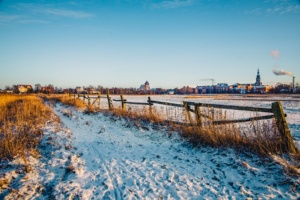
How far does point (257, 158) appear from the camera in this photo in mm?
4738

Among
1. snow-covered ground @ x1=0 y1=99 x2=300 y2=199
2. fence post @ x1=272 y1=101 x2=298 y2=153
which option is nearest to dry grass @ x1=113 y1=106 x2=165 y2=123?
snow-covered ground @ x1=0 y1=99 x2=300 y2=199

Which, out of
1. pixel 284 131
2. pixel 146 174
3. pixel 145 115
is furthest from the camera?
pixel 145 115

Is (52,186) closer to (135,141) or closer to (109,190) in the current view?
(109,190)

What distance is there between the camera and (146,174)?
14.8 feet

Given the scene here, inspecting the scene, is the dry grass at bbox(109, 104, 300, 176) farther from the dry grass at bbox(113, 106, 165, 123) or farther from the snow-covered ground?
the dry grass at bbox(113, 106, 165, 123)

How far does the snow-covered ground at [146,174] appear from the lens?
3693 mm

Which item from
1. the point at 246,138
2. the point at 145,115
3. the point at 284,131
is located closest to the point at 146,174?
the point at 246,138

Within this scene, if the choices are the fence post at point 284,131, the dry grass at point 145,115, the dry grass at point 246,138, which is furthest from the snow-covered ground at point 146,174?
the dry grass at point 145,115

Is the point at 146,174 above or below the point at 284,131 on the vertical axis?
below

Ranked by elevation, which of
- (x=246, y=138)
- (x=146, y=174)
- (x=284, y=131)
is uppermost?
(x=284, y=131)

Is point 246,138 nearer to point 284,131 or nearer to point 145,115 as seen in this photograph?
point 284,131

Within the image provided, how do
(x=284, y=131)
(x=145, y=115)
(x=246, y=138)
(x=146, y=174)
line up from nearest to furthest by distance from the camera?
(x=146, y=174) → (x=284, y=131) → (x=246, y=138) → (x=145, y=115)

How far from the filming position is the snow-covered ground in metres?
3.69

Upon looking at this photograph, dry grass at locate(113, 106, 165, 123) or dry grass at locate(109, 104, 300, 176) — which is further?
dry grass at locate(113, 106, 165, 123)
